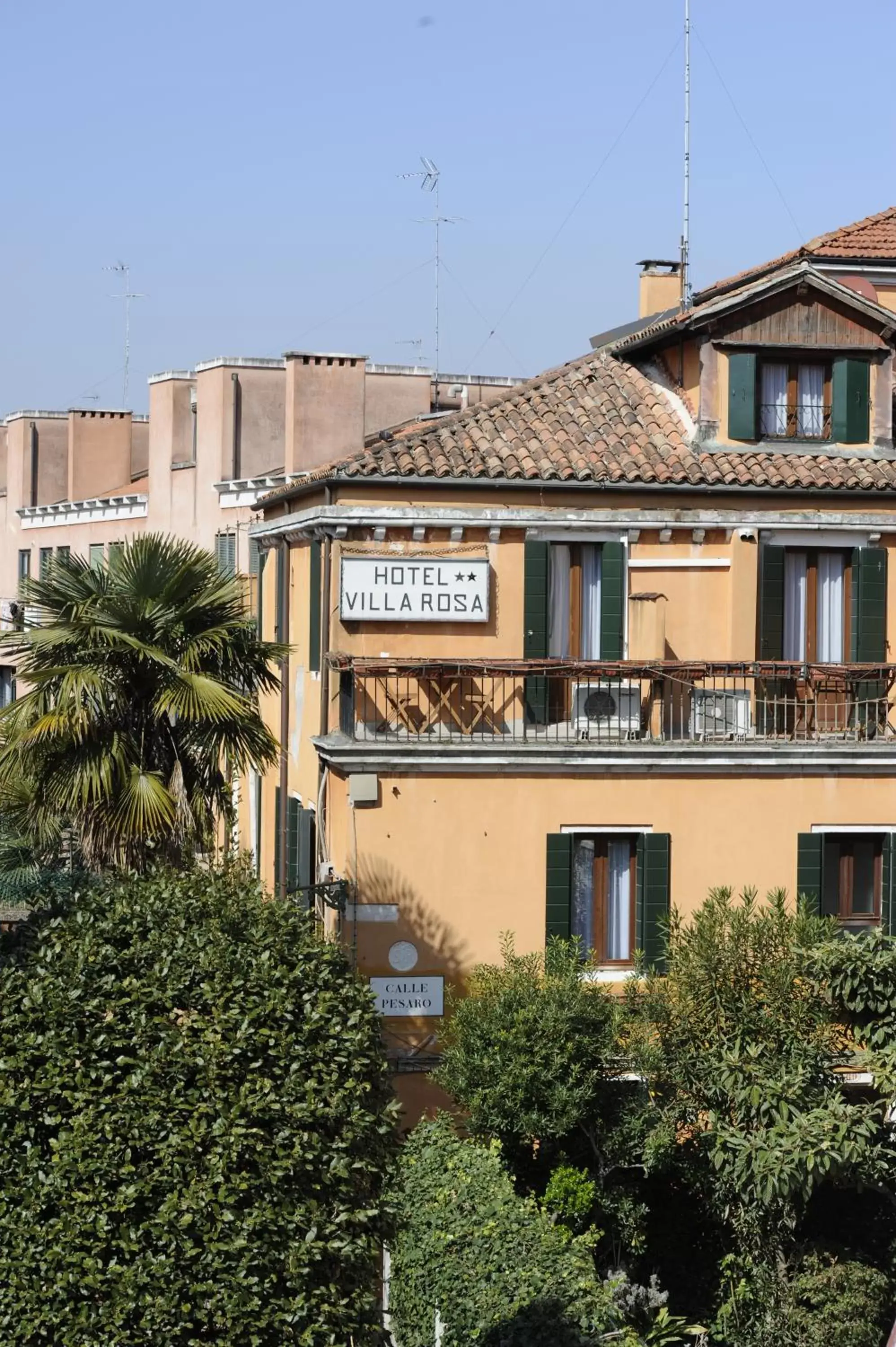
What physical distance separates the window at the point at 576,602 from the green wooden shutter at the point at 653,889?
91.1 inches

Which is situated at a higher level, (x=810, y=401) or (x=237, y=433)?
(x=237, y=433)

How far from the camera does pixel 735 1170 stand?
730 inches

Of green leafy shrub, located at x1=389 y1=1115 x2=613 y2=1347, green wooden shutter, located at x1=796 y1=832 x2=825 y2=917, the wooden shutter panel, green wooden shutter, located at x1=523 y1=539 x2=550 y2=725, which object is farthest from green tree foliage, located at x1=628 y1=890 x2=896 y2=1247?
the wooden shutter panel

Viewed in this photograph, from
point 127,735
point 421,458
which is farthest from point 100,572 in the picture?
point 421,458

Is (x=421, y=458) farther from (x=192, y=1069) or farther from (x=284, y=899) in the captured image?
(x=192, y=1069)

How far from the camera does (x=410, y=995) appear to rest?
2183 centimetres

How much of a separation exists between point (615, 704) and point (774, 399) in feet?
14.6

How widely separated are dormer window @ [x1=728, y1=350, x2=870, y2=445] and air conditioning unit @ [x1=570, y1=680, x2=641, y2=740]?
146 inches

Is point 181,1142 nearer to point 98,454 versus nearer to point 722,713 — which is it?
point 722,713

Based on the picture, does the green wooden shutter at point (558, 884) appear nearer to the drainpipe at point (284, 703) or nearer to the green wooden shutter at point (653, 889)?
the green wooden shutter at point (653, 889)

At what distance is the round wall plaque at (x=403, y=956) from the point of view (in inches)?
861

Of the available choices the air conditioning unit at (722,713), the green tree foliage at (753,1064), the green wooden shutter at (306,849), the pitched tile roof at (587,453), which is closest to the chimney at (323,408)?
the pitched tile roof at (587,453)

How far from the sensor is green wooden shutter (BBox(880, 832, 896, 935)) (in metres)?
23.1

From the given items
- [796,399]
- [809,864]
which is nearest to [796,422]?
[796,399]
